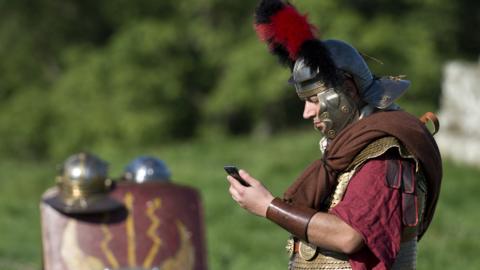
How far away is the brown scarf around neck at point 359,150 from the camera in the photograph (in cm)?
353

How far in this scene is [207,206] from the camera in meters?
13.5

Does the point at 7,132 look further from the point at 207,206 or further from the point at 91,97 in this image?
the point at 207,206

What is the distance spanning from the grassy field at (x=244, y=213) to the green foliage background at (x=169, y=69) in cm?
50

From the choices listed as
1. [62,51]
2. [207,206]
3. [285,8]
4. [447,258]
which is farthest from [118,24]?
[285,8]

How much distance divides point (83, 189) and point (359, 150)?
11.1ft

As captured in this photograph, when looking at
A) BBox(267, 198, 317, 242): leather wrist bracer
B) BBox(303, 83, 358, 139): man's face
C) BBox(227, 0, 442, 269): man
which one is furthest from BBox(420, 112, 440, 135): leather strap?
BBox(267, 198, 317, 242): leather wrist bracer

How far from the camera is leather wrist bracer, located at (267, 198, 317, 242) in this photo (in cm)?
348

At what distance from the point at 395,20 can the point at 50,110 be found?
32.8 feet

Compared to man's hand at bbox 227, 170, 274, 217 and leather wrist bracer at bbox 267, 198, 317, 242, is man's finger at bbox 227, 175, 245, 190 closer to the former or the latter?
man's hand at bbox 227, 170, 274, 217

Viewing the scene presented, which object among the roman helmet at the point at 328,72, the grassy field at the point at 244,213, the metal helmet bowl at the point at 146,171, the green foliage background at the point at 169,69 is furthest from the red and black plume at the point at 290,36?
the green foliage background at the point at 169,69

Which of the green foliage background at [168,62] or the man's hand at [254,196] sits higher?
the man's hand at [254,196]

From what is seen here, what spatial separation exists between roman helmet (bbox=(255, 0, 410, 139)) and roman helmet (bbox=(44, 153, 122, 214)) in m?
3.06

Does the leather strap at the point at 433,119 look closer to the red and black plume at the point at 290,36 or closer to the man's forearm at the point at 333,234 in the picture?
the red and black plume at the point at 290,36

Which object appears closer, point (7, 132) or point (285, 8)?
point (285, 8)
